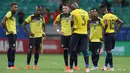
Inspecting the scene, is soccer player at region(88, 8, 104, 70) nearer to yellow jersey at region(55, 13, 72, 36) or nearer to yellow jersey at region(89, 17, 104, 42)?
yellow jersey at region(89, 17, 104, 42)

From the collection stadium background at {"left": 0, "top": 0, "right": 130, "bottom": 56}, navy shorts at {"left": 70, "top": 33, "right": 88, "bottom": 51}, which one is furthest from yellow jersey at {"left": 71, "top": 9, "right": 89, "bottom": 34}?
stadium background at {"left": 0, "top": 0, "right": 130, "bottom": 56}

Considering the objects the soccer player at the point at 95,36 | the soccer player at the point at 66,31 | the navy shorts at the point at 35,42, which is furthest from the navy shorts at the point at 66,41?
the navy shorts at the point at 35,42

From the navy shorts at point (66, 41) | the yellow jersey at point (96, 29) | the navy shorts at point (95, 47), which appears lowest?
the navy shorts at point (95, 47)

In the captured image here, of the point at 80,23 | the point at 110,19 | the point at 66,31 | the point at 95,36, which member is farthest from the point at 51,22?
the point at 80,23

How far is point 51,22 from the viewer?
34250mm

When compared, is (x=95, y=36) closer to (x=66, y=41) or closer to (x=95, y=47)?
(x=95, y=47)

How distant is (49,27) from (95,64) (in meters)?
14.0

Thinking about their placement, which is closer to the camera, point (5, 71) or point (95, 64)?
point (5, 71)

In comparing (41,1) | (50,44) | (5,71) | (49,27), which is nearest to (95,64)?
(5,71)

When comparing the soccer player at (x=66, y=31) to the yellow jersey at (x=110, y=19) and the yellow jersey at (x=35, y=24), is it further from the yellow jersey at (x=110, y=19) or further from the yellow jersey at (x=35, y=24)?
the yellow jersey at (x=110, y=19)

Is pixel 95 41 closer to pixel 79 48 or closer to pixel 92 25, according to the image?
pixel 92 25

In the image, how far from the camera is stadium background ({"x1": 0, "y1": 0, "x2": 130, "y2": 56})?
30.9 m

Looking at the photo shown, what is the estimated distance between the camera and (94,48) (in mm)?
20031

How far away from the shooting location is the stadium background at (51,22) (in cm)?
3086
